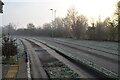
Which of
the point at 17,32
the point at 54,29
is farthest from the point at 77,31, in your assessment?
the point at 17,32

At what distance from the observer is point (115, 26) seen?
59.4 meters

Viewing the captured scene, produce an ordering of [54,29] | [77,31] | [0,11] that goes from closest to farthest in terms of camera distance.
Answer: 1. [0,11]
2. [77,31]
3. [54,29]

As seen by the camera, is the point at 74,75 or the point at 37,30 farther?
the point at 37,30

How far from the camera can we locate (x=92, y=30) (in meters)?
68.6

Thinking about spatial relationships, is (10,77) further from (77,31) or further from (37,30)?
(37,30)

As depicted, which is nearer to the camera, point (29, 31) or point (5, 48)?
point (5, 48)

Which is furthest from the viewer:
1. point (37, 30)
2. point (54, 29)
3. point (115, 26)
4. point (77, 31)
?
point (37, 30)

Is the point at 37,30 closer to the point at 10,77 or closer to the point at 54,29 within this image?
the point at 54,29

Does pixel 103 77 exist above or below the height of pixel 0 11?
below

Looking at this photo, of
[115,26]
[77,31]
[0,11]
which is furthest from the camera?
[77,31]

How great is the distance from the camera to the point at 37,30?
138750mm

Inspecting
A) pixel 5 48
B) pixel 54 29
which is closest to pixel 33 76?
pixel 5 48

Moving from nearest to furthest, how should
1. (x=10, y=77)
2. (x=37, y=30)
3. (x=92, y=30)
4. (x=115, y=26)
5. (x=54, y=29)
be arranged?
(x=10, y=77) < (x=115, y=26) < (x=92, y=30) < (x=54, y=29) < (x=37, y=30)

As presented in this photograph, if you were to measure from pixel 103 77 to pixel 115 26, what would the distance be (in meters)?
47.9
